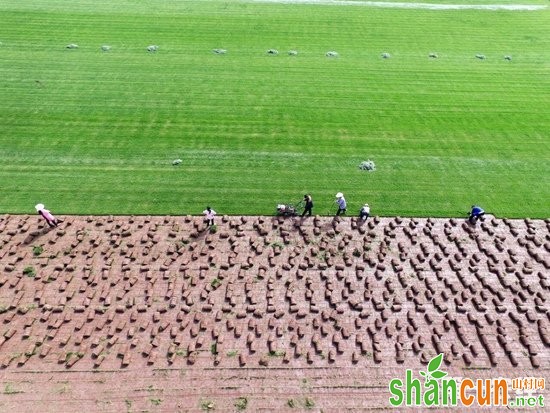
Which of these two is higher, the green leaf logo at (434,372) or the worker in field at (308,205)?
the worker in field at (308,205)

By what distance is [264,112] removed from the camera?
33.0 meters

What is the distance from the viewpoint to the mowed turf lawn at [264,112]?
25438 millimetres

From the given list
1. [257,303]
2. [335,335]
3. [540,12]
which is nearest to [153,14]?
[257,303]

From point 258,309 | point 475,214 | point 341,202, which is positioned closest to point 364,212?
point 341,202

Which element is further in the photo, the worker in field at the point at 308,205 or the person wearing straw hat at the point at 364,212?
the person wearing straw hat at the point at 364,212

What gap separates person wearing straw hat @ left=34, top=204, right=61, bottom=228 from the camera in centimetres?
2156

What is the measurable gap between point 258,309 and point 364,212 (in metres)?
9.20

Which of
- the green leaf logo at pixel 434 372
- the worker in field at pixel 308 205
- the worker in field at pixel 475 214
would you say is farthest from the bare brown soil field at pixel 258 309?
the worker in field at pixel 308 205

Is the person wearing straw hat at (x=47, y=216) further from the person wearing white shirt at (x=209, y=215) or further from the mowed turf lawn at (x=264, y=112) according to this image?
the person wearing white shirt at (x=209, y=215)

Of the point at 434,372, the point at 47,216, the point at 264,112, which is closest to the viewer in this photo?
the point at 434,372

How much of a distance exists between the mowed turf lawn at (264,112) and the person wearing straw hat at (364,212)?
1273mm

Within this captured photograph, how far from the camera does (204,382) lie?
644 inches

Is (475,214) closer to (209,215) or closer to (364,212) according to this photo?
(364,212)

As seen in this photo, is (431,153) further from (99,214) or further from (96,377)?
(96,377)
